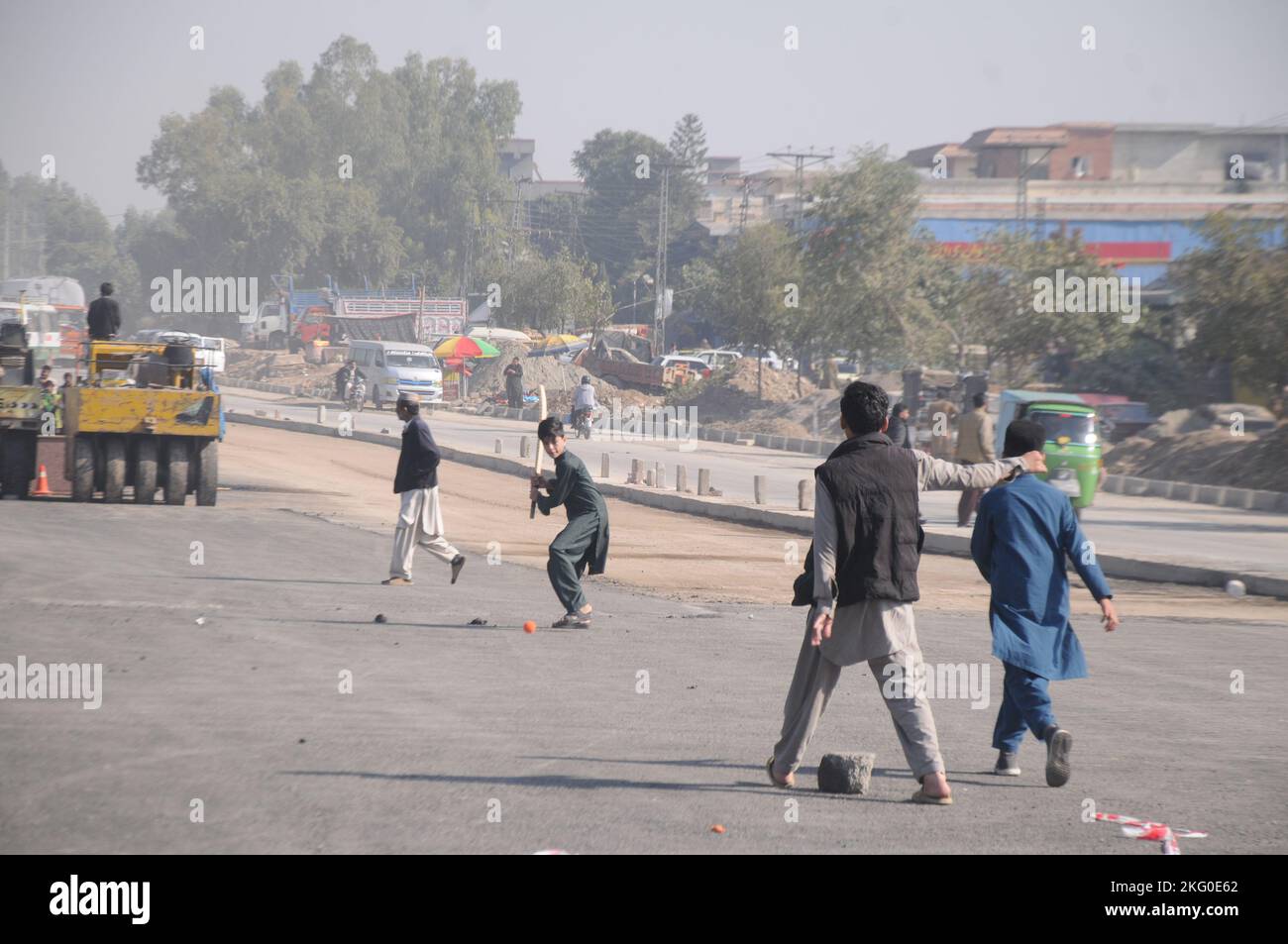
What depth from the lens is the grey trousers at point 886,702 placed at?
6289 millimetres

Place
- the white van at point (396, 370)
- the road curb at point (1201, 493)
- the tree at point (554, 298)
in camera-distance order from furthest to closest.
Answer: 1. the tree at point (554, 298)
2. the white van at point (396, 370)
3. the road curb at point (1201, 493)

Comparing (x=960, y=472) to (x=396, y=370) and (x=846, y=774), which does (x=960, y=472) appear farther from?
(x=396, y=370)

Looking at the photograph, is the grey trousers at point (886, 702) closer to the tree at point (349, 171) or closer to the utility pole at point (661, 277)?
the utility pole at point (661, 277)

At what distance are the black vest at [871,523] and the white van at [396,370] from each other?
137 ft

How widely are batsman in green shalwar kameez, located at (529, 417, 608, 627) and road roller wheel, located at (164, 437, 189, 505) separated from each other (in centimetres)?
1017

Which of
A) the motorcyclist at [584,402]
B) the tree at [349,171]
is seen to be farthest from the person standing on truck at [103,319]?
the tree at [349,171]

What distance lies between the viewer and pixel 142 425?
62.9ft

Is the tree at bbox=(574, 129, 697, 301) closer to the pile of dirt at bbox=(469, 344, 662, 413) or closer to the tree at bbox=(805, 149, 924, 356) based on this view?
the pile of dirt at bbox=(469, 344, 662, 413)

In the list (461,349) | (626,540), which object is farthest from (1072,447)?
(461,349)

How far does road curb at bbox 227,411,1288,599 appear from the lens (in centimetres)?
1638

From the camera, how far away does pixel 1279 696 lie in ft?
31.8

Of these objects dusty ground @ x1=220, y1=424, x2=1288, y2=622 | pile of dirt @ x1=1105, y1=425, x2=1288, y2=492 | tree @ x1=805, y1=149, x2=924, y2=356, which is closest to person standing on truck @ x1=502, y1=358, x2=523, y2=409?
tree @ x1=805, y1=149, x2=924, y2=356
